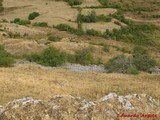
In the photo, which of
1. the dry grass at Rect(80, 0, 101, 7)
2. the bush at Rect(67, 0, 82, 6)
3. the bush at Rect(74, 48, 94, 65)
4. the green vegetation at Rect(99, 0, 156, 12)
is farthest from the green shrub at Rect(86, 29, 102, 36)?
the green vegetation at Rect(99, 0, 156, 12)

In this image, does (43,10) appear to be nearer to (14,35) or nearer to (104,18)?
(104,18)

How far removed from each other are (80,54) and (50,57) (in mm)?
3469

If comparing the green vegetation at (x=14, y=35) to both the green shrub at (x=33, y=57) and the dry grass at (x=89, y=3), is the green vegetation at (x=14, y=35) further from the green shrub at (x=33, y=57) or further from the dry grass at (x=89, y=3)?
the dry grass at (x=89, y=3)

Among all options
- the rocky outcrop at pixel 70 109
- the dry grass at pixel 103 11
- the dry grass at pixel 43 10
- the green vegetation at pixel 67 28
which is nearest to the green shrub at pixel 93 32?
the green vegetation at pixel 67 28

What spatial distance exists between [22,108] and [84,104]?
1.82 m

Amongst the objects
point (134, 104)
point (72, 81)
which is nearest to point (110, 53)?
point (72, 81)

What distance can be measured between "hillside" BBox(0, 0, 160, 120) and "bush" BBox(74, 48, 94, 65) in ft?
0.28

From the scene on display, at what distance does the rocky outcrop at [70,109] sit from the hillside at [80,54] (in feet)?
0.10

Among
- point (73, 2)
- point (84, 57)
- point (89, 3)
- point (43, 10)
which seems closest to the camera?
point (84, 57)

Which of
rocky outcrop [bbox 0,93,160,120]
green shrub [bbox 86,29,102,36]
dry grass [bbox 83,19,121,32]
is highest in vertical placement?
rocky outcrop [bbox 0,93,160,120]

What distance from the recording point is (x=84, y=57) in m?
36.3

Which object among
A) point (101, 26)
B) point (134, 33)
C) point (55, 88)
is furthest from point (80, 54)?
point (134, 33)

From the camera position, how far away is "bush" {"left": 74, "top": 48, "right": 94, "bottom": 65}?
36175mm

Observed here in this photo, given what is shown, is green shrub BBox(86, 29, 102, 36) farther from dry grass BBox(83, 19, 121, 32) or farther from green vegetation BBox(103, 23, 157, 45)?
dry grass BBox(83, 19, 121, 32)
